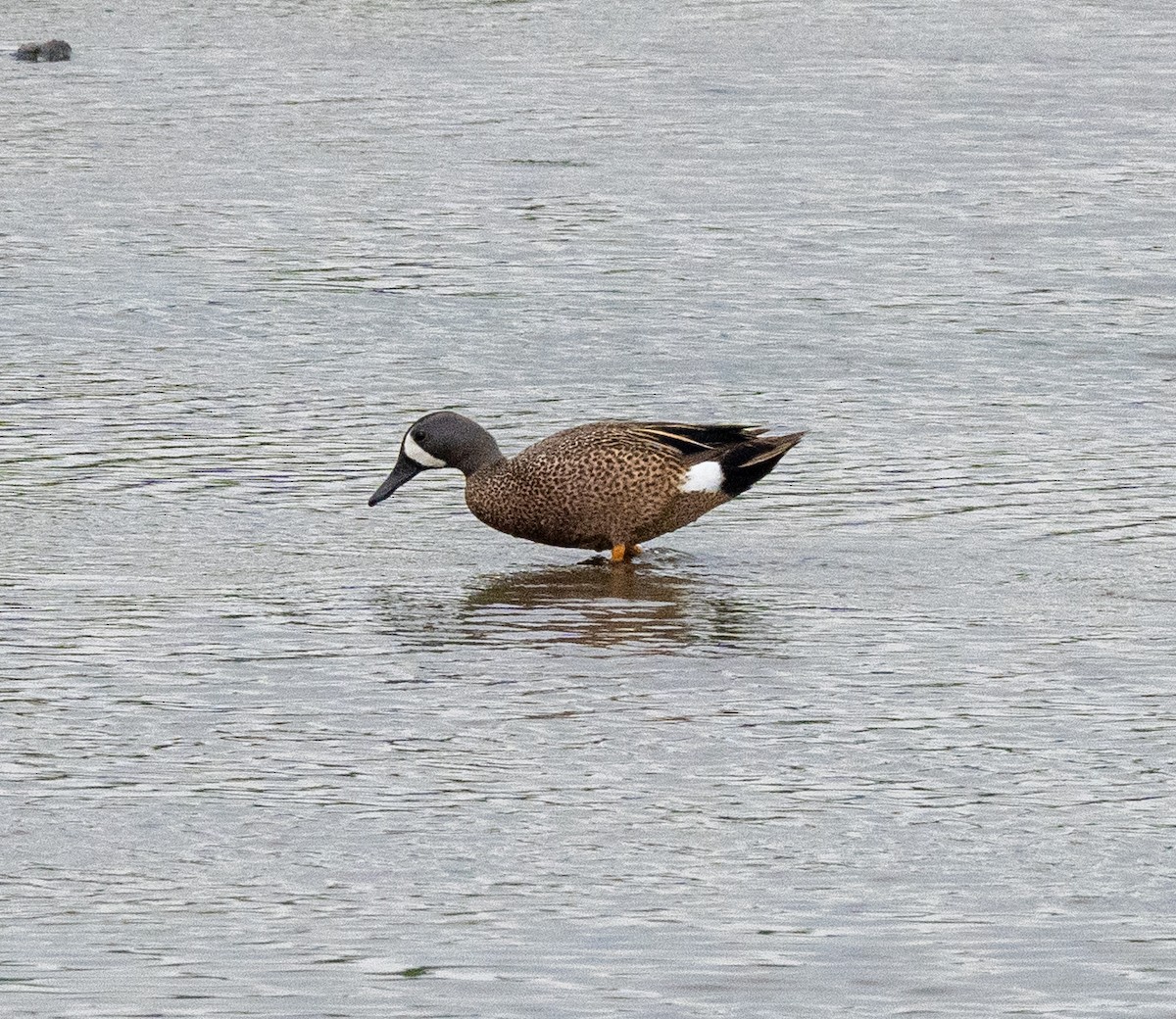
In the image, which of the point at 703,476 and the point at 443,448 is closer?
the point at 703,476

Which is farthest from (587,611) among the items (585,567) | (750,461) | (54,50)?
(54,50)

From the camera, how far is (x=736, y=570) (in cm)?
860

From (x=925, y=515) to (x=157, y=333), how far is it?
169 inches

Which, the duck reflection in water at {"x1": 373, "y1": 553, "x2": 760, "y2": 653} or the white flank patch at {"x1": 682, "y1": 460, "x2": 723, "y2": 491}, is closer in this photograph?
the duck reflection in water at {"x1": 373, "y1": 553, "x2": 760, "y2": 653}

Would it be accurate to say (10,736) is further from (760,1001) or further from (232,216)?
(232,216)

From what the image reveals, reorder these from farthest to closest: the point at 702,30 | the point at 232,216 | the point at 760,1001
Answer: the point at 702,30 < the point at 232,216 < the point at 760,1001

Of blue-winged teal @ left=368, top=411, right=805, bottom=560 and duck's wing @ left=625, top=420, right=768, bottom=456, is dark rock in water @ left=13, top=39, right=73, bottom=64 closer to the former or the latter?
blue-winged teal @ left=368, top=411, right=805, bottom=560

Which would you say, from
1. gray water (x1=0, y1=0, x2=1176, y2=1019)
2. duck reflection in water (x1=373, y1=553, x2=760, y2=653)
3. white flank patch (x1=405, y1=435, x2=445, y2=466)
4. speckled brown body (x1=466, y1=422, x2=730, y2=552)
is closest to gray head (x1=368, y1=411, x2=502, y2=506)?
white flank patch (x1=405, y1=435, x2=445, y2=466)

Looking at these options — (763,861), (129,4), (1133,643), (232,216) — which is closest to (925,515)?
(1133,643)

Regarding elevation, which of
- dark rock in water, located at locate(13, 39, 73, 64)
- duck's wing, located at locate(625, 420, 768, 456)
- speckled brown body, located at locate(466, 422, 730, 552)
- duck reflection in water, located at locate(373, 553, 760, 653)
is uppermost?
dark rock in water, located at locate(13, 39, 73, 64)

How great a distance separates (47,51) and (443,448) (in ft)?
38.8

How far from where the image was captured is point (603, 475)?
8805 mm

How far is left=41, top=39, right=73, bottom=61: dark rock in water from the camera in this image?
19922mm

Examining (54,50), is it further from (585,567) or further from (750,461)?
(750,461)
